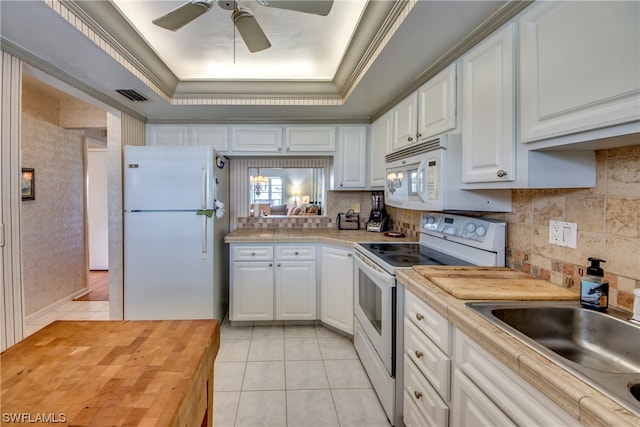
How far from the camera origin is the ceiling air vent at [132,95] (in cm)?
237

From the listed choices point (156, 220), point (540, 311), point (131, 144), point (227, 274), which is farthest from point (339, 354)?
point (131, 144)

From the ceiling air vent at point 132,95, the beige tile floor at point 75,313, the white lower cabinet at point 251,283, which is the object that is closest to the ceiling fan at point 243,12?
the ceiling air vent at point 132,95

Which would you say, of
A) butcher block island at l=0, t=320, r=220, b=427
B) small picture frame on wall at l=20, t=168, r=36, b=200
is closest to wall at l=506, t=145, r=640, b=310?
butcher block island at l=0, t=320, r=220, b=427

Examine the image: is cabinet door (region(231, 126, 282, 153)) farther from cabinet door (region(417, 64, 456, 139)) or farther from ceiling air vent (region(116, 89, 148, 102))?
cabinet door (region(417, 64, 456, 139))

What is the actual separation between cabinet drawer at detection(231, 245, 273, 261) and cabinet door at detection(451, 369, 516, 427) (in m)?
2.02

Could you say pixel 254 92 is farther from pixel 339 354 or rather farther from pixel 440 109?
pixel 339 354

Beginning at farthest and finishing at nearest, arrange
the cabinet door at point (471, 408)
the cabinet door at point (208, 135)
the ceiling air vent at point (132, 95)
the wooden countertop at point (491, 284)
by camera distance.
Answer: the cabinet door at point (208, 135)
the ceiling air vent at point (132, 95)
the wooden countertop at point (491, 284)
the cabinet door at point (471, 408)

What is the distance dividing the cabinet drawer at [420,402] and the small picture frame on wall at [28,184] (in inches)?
147

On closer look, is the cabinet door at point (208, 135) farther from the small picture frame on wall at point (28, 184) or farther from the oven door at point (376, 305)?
→ the oven door at point (376, 305)

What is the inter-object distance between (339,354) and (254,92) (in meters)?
2.38

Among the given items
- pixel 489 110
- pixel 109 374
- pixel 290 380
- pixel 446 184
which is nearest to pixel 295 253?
pixel 290 380

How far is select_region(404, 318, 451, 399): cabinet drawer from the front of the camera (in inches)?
47.8

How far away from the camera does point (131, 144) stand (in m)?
2.84

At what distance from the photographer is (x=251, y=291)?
2.88m
